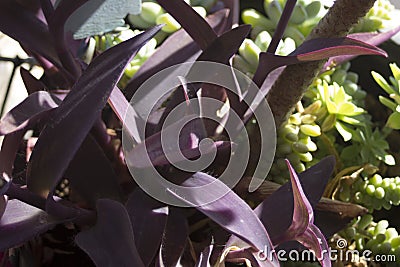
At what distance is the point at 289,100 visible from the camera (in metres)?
0.50

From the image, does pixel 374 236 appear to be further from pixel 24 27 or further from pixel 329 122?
pixel 24 27

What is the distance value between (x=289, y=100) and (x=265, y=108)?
20mm

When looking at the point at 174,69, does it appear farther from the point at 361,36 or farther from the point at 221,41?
the point at 361,36

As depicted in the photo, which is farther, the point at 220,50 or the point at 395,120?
the point at 395,120

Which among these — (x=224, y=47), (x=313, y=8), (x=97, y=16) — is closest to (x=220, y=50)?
(x=224, y=47)

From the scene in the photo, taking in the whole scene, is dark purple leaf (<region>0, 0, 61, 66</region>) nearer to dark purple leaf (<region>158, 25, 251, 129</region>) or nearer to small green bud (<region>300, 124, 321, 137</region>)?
dark purple leaf (<region>158, 25, 251, 129</region>)

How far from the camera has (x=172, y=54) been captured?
1.73ft

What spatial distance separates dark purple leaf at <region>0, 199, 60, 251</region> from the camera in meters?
0.36

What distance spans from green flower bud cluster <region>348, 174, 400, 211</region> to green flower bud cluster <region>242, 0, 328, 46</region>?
0.16 meters

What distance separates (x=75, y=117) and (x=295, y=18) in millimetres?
325

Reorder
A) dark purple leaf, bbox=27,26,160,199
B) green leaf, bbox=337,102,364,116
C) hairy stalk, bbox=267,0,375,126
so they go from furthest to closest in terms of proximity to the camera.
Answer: green leaf, bbox=337,102,364,116 < hairy stalk, bbox=267,0,375,126 < dark purple leaf, bbox=27,26,160,199

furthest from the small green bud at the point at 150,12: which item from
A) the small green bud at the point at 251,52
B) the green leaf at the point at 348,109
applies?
the green leaf at the point at 348,109

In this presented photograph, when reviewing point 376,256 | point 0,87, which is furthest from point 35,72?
point 376,256

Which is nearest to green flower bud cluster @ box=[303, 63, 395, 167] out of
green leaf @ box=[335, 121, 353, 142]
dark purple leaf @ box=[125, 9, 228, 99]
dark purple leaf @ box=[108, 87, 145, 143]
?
green leaf @ box=[335, 121, 353, 142]
